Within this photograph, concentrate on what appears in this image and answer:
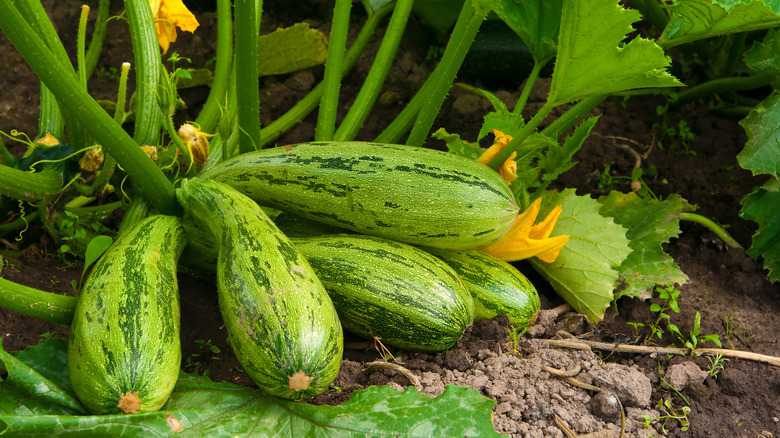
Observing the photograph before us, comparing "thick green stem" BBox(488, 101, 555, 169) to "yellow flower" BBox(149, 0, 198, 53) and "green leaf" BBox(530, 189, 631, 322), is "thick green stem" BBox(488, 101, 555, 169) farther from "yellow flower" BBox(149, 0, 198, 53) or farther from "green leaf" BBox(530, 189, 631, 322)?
"yellow flower" BBox(149, 0, 198, 53)

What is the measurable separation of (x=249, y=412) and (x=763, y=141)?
6.14ft

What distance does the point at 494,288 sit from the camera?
2195 millimetres

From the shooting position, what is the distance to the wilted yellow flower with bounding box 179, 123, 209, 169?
2.35 meters

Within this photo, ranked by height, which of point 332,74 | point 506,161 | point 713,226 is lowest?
point 713,226

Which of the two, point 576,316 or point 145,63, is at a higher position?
point 145,63

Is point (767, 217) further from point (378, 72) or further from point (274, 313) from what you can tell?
point (274, 313)

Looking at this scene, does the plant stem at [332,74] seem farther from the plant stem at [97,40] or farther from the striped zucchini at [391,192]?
the plant stem at [97,40]

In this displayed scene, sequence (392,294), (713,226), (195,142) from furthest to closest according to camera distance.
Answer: (713,226)
(195,142)
(392,294)

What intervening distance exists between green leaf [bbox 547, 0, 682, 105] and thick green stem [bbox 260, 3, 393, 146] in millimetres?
1319

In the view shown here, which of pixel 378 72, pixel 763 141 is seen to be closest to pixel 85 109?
pixel 378 72

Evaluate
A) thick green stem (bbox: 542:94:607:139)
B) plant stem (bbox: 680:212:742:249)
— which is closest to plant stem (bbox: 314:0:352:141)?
Answer: thick green stem (bbox: 542:94:607:139)

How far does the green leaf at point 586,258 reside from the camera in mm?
2334

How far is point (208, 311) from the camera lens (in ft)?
7.45

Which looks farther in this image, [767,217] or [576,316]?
[767,217]
